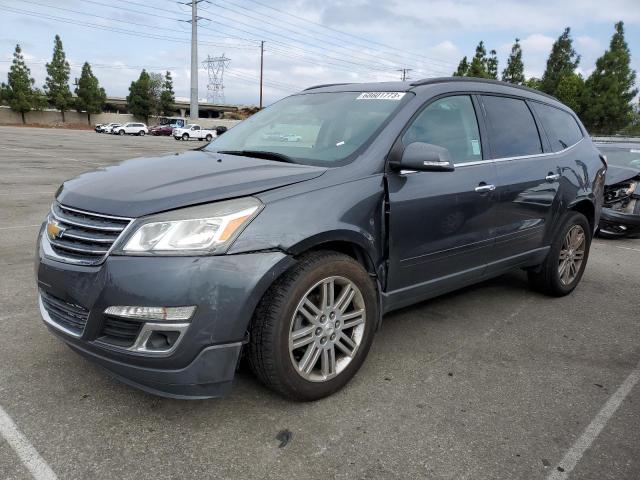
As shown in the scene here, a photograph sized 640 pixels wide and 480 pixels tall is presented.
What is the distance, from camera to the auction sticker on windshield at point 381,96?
338 centimetres

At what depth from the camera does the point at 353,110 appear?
136 inches

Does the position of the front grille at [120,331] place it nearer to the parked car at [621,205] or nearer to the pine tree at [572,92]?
the parked car at [621,205]

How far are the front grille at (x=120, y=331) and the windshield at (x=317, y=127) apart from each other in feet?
4.33

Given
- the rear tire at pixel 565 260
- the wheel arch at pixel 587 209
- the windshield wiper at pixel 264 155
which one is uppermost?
the windshield wiper at pixel 264 155

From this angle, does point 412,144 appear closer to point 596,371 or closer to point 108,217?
point 108,217

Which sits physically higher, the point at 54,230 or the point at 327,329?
the point at 54,230

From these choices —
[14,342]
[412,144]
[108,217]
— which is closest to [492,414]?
[412,144]

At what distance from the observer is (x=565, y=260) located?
4.79m

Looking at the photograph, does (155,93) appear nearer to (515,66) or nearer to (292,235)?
(515,66)

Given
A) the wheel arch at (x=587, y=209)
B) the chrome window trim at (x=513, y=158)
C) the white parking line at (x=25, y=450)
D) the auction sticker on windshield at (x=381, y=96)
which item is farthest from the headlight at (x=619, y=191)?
the white parking line at (x=25, y=450)

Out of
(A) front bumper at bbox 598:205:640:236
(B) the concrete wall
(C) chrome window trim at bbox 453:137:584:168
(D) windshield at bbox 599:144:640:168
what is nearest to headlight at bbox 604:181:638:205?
(A) front bumper at bbox 598:205:640:236

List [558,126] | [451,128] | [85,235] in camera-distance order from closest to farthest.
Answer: [85,235] → [451,128] → [558,126]

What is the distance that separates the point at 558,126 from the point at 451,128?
5.54 feet

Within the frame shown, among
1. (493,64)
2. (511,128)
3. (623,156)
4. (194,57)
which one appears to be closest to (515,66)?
(493,64)
